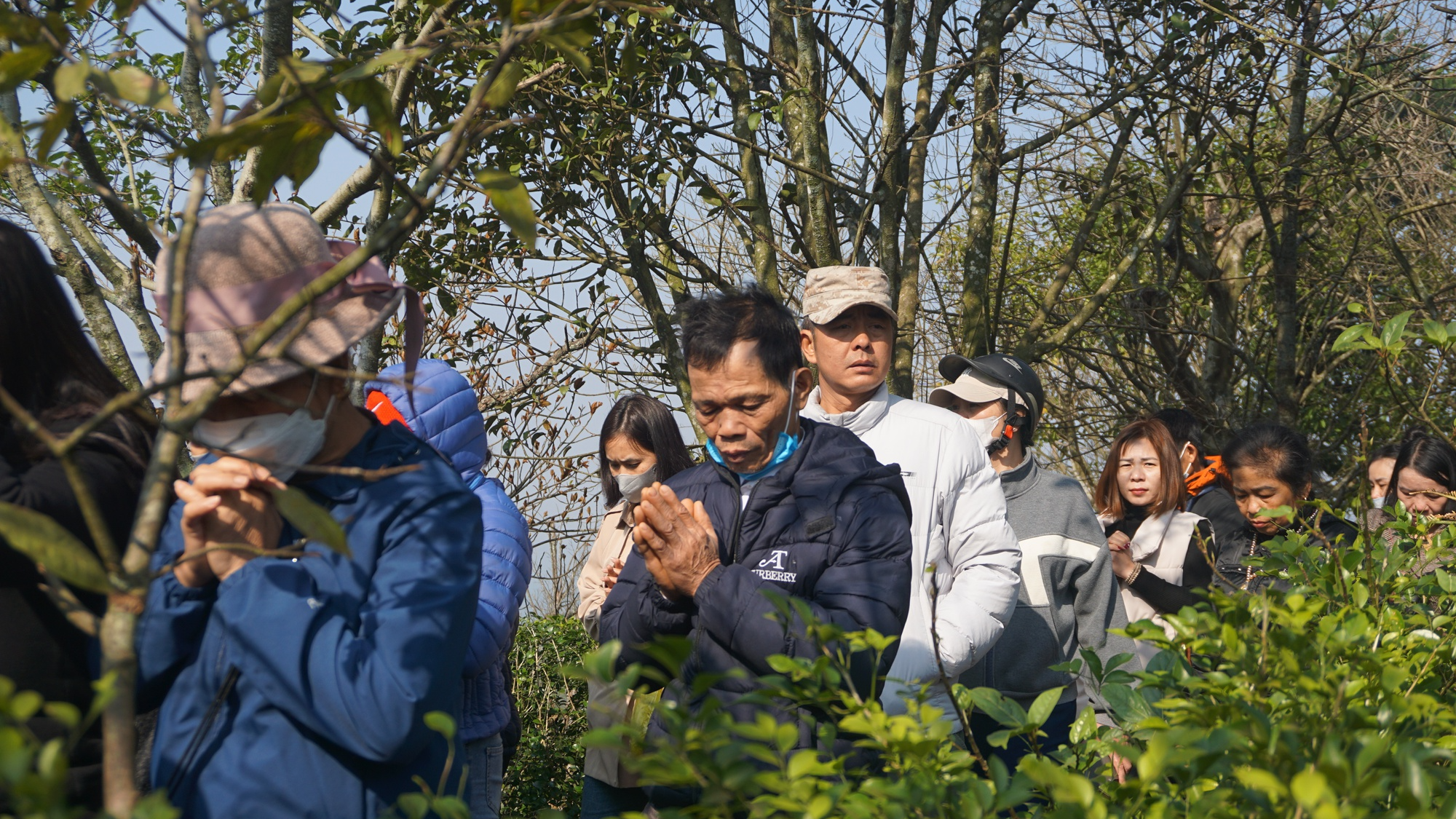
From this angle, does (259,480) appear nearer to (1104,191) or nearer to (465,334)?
(465,334)

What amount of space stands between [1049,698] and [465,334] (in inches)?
205

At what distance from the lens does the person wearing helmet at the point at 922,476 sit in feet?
8.73

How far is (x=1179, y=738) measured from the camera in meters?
1.14

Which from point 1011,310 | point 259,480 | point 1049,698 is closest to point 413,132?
point 259,480

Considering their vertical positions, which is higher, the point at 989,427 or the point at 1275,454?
the point at 989,427

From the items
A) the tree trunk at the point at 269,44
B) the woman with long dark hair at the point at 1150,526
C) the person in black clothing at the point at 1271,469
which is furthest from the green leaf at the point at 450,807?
the person in black clothing at the point at 1271,469

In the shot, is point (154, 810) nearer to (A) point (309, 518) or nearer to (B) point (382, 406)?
(A) point (309, 518)

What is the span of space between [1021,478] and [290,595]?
281 centimetres

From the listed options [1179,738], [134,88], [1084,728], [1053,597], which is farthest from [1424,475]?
[134,88]

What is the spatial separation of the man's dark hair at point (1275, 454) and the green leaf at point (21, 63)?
14.8ft

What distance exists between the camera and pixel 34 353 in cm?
180

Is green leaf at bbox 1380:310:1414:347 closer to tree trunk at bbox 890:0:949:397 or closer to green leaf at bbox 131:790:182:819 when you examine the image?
green leaf at bbox 131:790:182:819

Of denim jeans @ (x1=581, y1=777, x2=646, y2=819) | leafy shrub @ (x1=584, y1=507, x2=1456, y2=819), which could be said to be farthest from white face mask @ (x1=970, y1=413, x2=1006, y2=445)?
leafy shrub @ (x1=584, y1=507, x2=1456, y2=819)

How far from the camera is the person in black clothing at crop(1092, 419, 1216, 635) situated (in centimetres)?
413
